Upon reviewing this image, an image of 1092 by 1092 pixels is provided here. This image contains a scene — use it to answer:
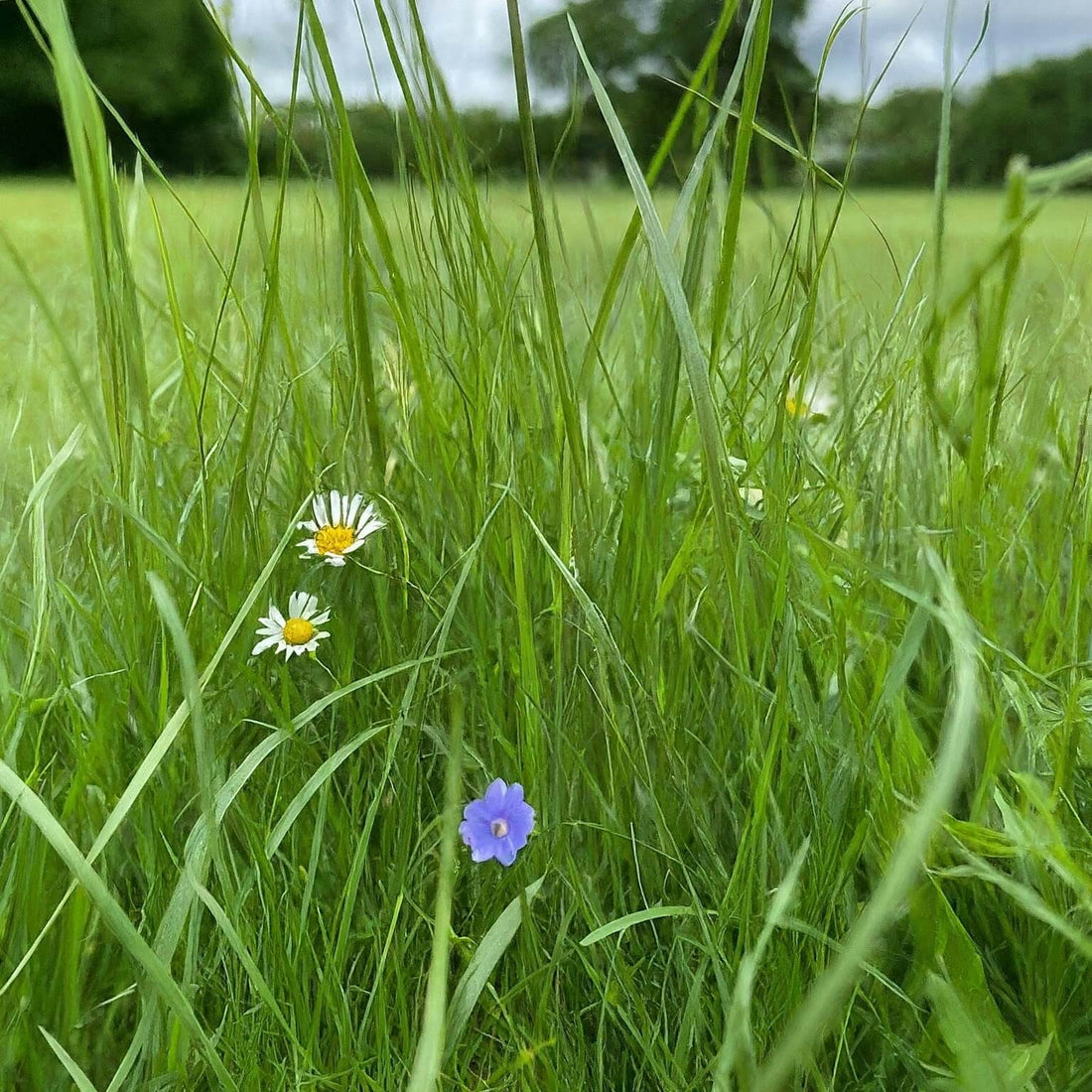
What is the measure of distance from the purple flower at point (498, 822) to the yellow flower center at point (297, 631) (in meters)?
0.15

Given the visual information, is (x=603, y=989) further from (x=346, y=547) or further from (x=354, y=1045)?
(x=346, y=547)

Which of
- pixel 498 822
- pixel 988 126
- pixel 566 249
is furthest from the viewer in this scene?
pixel 988 126

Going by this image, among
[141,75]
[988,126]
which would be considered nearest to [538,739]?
[988,126]

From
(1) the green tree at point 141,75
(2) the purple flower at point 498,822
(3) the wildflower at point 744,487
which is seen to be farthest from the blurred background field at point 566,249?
(1) the green tree at point 141,75

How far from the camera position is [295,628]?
0.56m

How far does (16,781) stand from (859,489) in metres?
0.55

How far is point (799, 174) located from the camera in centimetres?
56

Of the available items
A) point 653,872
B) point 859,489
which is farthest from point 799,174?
point 653,872

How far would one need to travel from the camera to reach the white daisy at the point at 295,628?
1.80ft

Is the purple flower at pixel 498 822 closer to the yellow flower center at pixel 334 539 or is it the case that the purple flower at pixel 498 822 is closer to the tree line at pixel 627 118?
the yellow flower center at pixel 334 539

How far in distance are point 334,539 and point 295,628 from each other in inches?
2.5

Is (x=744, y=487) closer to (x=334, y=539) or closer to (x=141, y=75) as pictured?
(x=334, y=539)

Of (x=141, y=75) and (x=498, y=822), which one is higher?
(x=141, y=75)

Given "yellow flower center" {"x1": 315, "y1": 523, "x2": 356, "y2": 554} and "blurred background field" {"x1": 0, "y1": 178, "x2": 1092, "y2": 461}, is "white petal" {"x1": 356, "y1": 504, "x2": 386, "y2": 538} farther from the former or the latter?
"blurred background field" {"x1": 0, "y1": 178, "x2": 1092, "y2": 461}
